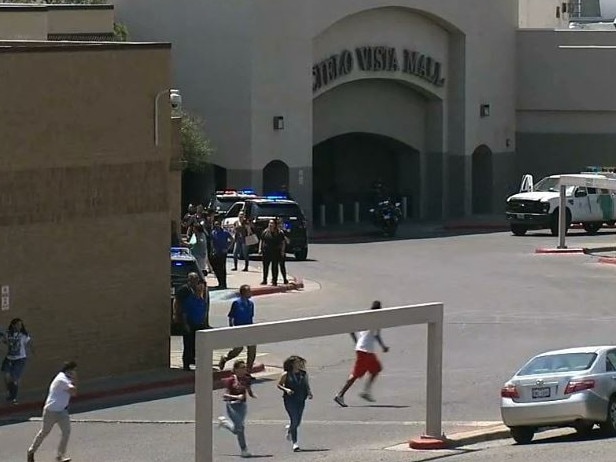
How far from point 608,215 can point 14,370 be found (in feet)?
112

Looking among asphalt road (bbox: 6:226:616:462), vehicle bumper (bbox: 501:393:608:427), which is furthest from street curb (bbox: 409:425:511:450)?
vehicle bumper (bbox: 501:393:608:427)

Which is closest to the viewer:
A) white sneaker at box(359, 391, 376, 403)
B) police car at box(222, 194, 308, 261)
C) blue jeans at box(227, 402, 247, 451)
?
blue jeans at box(227, 402, 247, 451)

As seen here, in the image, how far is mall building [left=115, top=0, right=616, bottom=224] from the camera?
56.6 metres

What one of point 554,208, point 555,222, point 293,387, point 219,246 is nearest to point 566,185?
point 554,208

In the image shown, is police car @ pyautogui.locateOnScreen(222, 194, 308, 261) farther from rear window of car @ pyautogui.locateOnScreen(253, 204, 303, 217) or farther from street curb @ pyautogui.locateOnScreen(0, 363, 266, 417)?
street curb @ pyautogui.locateOnScreen(0, 363, 266, 417)

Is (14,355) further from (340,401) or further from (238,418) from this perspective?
(238,418)

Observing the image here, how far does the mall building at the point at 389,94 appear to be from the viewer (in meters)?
56.6

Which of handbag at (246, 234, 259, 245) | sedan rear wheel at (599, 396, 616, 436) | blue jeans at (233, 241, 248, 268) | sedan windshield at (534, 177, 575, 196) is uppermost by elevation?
sedan windshield at (534, 177, 575, 196)

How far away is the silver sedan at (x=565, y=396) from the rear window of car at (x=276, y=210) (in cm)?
2357

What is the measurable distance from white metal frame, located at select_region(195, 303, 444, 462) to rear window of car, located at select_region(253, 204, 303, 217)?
23.3 metres

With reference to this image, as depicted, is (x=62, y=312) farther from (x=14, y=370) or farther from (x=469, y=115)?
(x=469, y=115)

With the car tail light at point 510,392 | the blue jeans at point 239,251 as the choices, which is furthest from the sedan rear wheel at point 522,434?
the blue jeans at point 239,251

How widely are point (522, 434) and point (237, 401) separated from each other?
16.0 ft

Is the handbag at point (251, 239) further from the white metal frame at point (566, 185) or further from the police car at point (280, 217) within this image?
the white metal frame at point (566, 185)
